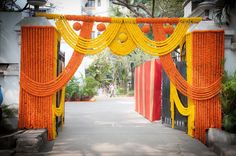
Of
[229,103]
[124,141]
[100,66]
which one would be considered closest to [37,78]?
[124,141]

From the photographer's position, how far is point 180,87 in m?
8.34

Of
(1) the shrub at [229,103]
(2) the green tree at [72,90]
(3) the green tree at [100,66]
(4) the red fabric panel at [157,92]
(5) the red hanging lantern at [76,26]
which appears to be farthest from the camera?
(3) the green tree at [100,66]

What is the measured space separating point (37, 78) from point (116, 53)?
1915 millimetres

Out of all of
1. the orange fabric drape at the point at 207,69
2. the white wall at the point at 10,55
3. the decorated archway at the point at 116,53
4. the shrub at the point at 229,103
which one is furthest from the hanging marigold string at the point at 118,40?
the shrub at the point at 229,103

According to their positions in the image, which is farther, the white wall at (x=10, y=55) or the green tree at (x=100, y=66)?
the green tree at (x=100, y=66)

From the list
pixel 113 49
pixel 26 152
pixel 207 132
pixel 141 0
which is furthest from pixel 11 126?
pixel 141 0

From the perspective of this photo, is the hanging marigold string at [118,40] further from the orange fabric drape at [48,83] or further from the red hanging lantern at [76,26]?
the orange fabric drape at [48,83]

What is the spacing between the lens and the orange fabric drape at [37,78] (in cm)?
795

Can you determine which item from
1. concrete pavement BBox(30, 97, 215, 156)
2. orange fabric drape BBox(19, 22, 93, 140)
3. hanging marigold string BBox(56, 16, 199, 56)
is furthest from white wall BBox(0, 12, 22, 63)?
concrete pavement BBox(30, 97, 215, 156)

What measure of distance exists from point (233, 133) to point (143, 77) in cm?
692

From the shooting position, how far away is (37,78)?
7992mm

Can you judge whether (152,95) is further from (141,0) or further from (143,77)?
(141,0)

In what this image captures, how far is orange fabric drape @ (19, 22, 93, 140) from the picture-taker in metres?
7.95

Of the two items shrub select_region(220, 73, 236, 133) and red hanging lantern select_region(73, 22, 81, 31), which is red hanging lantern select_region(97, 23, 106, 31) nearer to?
red hanging lantern select_region(73, 22, 81, 31)
